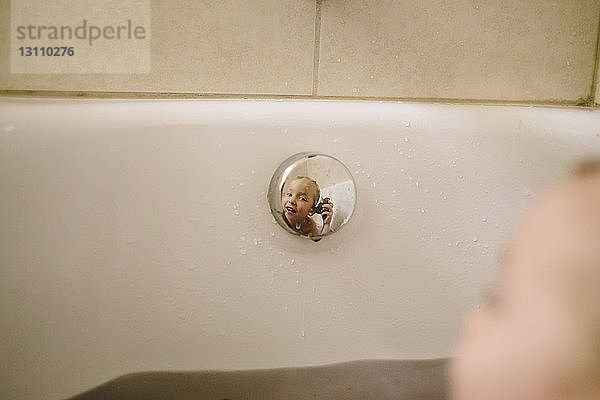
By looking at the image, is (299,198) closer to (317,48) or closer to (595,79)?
(317,48)

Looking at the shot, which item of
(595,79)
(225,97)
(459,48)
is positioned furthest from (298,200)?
(595,79)

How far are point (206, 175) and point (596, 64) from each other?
63cm

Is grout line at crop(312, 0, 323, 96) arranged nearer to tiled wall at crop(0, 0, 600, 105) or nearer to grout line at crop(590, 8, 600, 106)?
tiled wall at crop(0, 0, 600, 105)

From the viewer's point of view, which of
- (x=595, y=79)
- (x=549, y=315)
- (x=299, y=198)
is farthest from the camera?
(x=595, y=79)

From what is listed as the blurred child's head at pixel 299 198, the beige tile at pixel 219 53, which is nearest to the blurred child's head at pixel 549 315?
the blurred child's head at pixel 299 198

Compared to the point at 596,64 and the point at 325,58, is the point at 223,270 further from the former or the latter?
the point at 596,64

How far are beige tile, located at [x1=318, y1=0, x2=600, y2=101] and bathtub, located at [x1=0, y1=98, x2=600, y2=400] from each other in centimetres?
5

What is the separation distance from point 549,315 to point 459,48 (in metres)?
0.55

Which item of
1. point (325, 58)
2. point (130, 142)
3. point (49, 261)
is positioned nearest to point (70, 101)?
point (130, 142)

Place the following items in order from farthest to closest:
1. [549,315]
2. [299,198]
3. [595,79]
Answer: [595,79], [299,198], [549,315]

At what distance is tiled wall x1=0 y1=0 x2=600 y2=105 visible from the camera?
800mm

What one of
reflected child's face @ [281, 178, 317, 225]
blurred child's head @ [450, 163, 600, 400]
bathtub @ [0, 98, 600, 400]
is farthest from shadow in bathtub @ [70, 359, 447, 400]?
blurred child's head @ [450, 163, 600, 400]

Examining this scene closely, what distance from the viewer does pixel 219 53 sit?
0.81 meters

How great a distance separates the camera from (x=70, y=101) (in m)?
0.78
